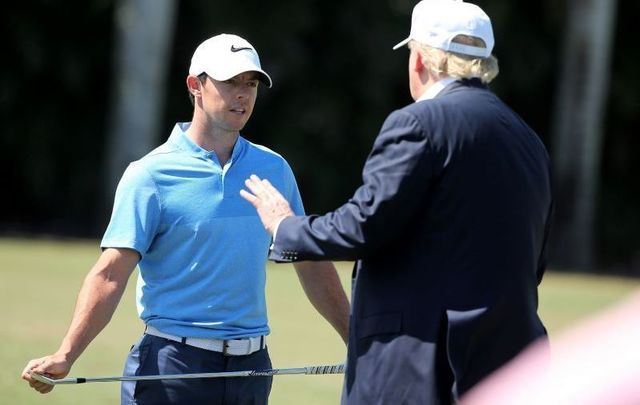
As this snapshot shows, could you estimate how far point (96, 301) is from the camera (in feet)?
17.4

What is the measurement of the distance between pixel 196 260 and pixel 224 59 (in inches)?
32.1

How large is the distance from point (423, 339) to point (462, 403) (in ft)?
0.80

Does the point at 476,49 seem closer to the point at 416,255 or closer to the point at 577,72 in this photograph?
the point at 416,255

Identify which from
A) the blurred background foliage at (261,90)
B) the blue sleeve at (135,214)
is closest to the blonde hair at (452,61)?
the blue sleeve at (135,214)

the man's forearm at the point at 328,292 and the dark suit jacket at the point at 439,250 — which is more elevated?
the dark suit jacket at the point at 439,250

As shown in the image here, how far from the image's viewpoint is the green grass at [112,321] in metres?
9.42

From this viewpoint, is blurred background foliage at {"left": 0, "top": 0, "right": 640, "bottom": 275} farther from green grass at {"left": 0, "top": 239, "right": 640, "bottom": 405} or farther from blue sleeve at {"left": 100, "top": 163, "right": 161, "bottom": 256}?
blue sleeve at {"left": 100, "top": 163, "right": 161, "bottom": 256}

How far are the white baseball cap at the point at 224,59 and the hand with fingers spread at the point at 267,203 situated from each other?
65 centimetres

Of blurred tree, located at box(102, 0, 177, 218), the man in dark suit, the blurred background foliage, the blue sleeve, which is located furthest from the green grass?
the man in dark suit

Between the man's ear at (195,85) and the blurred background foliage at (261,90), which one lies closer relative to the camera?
the man's ear at (195,85)

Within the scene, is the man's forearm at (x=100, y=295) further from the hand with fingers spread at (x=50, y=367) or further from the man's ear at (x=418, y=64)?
the man's ear at (x=418, y=64)

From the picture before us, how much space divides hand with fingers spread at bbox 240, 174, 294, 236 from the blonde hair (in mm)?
717

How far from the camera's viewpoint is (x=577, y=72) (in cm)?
2252

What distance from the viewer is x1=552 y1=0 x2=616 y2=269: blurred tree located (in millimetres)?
22375
